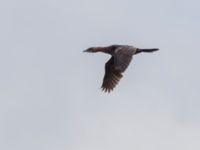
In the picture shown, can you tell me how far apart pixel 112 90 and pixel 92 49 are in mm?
2164

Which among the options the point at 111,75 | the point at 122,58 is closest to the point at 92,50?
the point at 111,75

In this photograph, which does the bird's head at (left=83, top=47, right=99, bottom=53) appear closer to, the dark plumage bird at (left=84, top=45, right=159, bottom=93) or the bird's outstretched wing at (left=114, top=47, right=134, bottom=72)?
the dark plumage bird at (left=84, top=45, right=159, bottom=93)

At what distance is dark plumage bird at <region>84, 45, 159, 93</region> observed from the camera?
43550mm

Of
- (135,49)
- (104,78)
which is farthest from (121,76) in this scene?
(135,49)

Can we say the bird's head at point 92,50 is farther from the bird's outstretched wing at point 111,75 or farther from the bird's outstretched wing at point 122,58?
the bird's outstretched wing at point 122,58

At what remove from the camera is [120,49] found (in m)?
46.1

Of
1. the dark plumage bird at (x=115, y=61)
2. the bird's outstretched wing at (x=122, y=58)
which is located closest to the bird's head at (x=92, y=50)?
the dark plumage bird at (x=115, y=61)

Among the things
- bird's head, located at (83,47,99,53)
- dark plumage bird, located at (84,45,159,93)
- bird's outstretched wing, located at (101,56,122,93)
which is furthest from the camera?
bird's outstretched wing, located at (101,56,122,93)

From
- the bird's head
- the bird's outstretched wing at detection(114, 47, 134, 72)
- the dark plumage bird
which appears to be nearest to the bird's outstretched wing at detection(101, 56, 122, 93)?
the dark plumage bird

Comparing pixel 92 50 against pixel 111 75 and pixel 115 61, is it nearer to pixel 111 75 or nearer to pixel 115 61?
pixel 111 75

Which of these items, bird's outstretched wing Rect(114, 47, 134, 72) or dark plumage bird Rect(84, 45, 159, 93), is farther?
dark plumage bird Rect(84, 45, 159, 93)

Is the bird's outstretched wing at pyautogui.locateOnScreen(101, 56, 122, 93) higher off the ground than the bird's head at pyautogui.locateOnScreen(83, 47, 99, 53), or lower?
lower

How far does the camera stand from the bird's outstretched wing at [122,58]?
4312 centimetres

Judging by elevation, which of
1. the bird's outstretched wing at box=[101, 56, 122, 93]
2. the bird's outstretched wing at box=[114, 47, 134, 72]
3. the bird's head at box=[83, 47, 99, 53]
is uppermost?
the bird's head at box=[83, 47, 99, 53]
